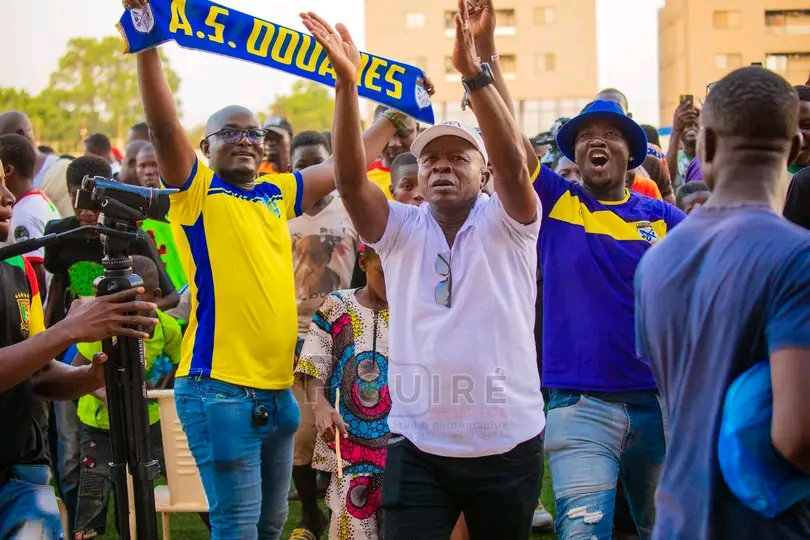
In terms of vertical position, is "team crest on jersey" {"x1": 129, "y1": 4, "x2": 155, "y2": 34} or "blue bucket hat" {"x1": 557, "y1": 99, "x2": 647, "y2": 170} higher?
"team crest on jersey" {"x1": 129, "y1": 4, "x2": 155, "y2": 34}

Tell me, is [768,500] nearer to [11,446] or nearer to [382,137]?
[11,446]

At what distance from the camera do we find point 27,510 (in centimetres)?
379

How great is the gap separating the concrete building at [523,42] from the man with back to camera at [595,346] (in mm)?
60088

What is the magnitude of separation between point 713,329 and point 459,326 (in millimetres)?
1588

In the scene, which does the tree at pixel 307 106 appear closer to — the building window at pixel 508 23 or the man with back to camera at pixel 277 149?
the building window at pixel 508 23

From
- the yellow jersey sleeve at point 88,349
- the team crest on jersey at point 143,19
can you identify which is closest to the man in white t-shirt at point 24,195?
the yellow jersey sleeve at point 88,349

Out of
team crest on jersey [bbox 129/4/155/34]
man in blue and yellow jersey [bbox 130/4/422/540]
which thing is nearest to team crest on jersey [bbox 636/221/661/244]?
man in blue and yellow jersey [bbox 130/4/422/540]

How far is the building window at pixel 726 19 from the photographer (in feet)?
200

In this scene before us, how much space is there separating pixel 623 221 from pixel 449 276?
1151 millimetres

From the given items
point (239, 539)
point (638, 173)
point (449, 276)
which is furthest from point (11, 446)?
point (638, 173)

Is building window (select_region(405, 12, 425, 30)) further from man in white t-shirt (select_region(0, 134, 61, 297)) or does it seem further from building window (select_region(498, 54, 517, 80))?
man in white t-shirt (select_region(0, 134, 61, 297))

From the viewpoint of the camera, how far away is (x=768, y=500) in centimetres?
239

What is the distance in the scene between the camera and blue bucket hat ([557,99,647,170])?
16.5 ft

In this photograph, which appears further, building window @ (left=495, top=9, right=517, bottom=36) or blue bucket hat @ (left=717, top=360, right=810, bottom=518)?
building window @ (left=495, top=9, right=517, bottom=36)
